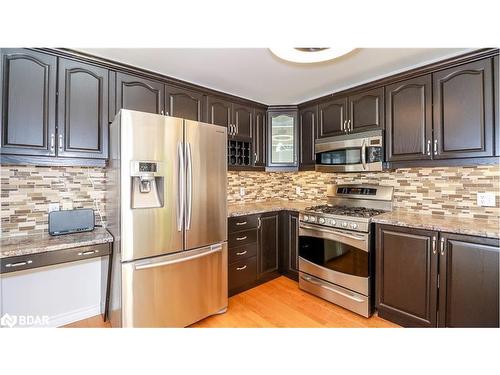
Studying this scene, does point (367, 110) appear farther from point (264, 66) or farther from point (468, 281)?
point (468, 281)

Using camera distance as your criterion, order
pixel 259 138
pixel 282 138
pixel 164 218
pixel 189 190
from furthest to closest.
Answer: pixel 282 138, pixel 259 138, pixel 189 190, pixel 164 218

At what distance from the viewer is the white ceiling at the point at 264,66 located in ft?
6.33

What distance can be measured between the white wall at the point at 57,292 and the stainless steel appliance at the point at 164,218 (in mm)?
467

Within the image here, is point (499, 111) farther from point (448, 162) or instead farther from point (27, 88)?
point (27, 88)

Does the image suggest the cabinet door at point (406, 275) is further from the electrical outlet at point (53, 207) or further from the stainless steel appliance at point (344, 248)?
the electrical outlet at point (53, 207)

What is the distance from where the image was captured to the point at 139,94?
7.23 ft

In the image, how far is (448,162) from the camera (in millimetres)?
2008

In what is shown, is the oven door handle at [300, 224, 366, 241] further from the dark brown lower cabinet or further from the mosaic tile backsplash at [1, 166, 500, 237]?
the mosaic tile backsplash at [1, 166, 500, 237]

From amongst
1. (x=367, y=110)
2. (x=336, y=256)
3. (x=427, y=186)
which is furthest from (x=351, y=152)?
(x=336, y=256)

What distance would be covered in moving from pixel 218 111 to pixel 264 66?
805 millimetres

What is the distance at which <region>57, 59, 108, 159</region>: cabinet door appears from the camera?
1.85 meters

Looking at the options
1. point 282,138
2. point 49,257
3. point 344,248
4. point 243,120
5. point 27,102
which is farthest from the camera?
point 282,138
